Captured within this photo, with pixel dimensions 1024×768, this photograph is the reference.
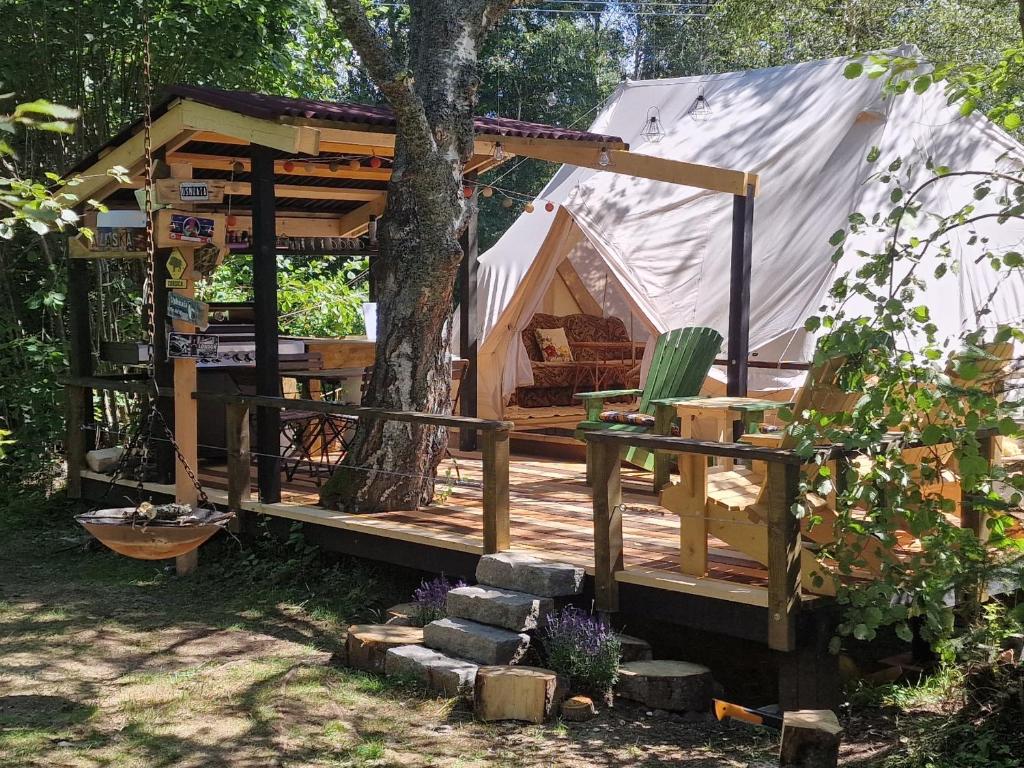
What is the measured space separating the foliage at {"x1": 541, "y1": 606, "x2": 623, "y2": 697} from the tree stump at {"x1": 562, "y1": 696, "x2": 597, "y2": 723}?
0.52ft

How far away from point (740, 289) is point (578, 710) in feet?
12.5

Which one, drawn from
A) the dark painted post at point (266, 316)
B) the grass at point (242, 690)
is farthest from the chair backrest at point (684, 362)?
the dark painted post at point (266, 316)

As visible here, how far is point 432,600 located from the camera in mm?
5449

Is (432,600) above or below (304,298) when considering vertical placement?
below

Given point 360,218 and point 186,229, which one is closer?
point 186,229

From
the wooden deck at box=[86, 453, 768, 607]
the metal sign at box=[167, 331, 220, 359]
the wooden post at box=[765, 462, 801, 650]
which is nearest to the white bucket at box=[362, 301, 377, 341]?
the wooden deck at box=[86, 453, 768, 607]

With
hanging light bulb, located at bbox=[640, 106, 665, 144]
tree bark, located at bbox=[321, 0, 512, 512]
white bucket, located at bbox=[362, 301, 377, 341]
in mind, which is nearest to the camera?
tree bark, located at bbox=[321, 0, 512, 512]

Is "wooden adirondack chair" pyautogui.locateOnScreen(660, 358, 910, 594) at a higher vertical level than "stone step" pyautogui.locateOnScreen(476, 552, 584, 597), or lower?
higher

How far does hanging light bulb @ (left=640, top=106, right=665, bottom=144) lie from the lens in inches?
395

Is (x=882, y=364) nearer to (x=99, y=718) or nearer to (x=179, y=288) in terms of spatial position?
(x=99, y=718)

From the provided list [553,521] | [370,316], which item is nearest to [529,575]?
[553,521]

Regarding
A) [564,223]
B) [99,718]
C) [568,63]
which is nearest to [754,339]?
[564,223]

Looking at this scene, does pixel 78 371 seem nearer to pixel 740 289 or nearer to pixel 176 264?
pixel 176 264

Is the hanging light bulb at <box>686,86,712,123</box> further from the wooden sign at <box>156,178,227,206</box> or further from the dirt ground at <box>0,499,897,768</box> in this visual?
the dirt ground at <box>0,499,897,768</box>
